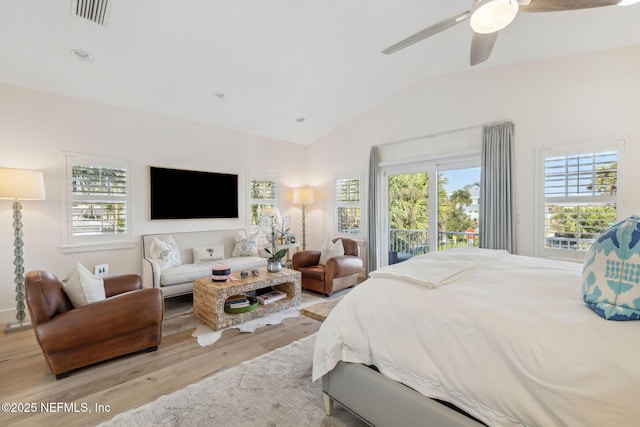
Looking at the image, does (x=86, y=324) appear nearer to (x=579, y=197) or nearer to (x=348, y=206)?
(x=348, y=206)

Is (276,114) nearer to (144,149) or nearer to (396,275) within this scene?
(144,149)

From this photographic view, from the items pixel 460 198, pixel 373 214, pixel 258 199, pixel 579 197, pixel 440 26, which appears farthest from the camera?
pixel 258 199

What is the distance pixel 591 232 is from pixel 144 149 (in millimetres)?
5865

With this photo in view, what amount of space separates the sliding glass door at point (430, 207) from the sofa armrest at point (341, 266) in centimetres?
98

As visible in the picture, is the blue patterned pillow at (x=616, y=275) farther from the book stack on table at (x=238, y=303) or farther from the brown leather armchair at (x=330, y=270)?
the brown leather armchair at (x=330, y=270)

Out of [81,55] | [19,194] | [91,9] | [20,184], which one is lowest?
[19,194]

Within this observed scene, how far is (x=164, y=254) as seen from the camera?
3896 mm

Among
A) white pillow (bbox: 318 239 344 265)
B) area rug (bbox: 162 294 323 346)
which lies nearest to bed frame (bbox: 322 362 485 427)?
area rug (bbox: 162 294 323 346)

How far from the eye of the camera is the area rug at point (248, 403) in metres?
1.72

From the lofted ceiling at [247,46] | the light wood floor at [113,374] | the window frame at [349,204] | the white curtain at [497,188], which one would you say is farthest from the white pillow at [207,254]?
the white curtain at [497,188]

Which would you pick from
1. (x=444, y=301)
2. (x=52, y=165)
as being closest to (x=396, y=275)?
(x=444, y=301)

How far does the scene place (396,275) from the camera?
1.69 meters

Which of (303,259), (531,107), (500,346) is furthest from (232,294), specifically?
(531,107)

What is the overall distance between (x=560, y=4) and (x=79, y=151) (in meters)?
5.08
